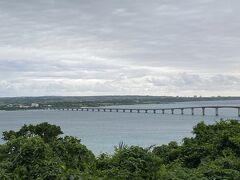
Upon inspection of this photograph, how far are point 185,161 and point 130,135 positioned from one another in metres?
100

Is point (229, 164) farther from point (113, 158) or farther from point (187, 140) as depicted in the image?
point (187, 140)

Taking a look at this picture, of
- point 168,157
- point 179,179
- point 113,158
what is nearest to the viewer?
point 179,179

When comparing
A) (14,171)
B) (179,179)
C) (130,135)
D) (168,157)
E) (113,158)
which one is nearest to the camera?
(179,179)

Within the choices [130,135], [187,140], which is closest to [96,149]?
[130,135]

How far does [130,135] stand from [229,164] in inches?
4171

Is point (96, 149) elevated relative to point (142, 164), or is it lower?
lower

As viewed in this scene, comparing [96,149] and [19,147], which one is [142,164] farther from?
[96,149]

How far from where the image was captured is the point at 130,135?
441 ft

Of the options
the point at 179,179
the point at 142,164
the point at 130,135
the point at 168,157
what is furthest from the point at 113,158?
the point at 130,135

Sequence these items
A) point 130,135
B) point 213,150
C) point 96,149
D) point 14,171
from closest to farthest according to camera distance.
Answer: point 14,171 < point 213,150 < point 96,149 < point 130,135

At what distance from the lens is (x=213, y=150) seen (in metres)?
33.6

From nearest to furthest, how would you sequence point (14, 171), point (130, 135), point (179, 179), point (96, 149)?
1. point (179, 179)
2. point (14, 171)
3. point (96, 149)
4. point (130, 135)

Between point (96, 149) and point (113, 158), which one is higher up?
point (113, 158)

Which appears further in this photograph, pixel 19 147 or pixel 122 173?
pixel 19 147
